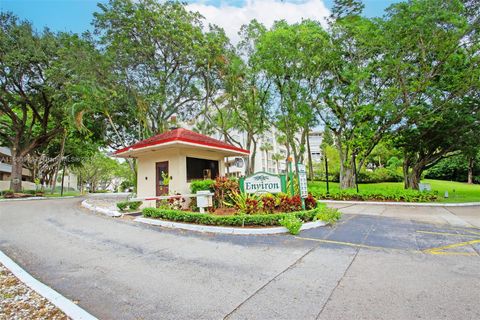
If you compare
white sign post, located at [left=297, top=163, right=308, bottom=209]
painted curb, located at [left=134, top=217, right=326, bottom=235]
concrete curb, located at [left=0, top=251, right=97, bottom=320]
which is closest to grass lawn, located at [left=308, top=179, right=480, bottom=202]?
white sign post, located at [left=297, top=163, right=308, bottom=209]

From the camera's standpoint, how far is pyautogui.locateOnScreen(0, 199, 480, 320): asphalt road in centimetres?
285

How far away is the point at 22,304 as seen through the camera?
3.02 meters

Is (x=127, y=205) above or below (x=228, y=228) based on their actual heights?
above

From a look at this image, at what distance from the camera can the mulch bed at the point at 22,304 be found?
2752 mm

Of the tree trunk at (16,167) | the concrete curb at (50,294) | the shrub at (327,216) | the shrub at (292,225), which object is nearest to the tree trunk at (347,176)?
the shrub at (327,216)

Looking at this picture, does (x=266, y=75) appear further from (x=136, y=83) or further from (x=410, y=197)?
(x=410, y=197)

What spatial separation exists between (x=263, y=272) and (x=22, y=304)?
10.6 feet

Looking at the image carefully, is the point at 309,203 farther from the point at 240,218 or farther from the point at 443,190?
the point at 443,190

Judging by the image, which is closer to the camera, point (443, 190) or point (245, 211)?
point (245, 211)

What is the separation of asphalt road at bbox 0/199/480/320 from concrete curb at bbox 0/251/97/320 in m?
0.15

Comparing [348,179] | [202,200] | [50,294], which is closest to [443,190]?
[348,179]

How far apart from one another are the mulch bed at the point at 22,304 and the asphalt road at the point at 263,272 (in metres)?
0.28

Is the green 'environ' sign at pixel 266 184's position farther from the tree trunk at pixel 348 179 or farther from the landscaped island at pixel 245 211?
the tree trunk at pixel 348 179

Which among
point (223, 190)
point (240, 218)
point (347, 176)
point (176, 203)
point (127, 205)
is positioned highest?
point (347, 176)
